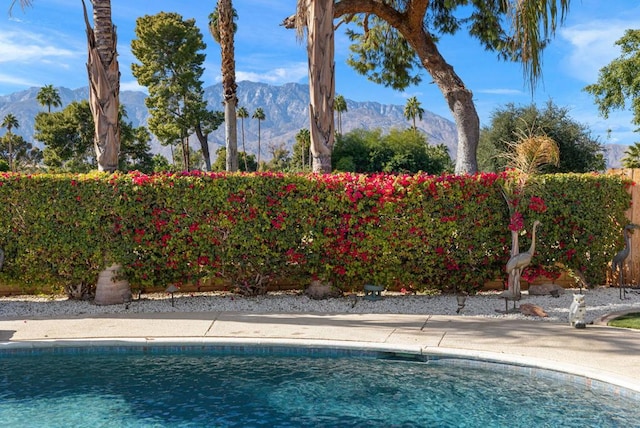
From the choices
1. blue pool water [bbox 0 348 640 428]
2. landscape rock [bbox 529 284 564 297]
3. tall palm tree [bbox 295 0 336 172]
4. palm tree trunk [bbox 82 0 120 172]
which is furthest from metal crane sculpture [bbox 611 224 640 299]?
palm tree trunk [bbox 82 0 120 172]

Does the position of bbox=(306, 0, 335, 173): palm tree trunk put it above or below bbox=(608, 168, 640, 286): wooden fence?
above

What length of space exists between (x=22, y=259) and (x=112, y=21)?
5.37 meters

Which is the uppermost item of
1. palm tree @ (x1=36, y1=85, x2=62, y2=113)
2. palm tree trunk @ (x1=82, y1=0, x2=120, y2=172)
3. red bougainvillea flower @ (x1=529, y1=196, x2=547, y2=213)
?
palm tree @ (x1=36, y1=85, x2=62, y2=113)

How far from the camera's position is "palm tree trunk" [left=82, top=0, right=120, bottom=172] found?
474 inches

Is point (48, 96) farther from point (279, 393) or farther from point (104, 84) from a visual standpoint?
point (279, 393)

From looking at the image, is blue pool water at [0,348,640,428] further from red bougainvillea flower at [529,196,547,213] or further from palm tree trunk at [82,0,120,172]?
palm tree trunk at [82,0,120,172]

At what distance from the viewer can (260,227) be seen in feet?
36.4

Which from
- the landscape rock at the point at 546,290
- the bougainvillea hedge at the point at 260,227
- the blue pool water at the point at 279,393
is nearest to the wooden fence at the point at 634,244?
the landscape rock at the point at 546,290

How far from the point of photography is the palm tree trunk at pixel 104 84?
12031 millimetres

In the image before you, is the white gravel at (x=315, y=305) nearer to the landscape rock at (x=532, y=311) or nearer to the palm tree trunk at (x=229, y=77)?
the landscape rock at (x=532, y=311)

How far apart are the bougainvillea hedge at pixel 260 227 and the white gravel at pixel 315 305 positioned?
0.39m

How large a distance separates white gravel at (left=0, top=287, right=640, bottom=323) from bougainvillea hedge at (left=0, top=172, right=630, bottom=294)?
39cm

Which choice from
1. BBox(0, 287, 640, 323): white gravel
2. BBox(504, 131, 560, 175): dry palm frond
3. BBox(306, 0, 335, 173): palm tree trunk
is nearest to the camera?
BBox(0, 287, 640, 323): white gravel

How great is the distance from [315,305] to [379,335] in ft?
8.78
